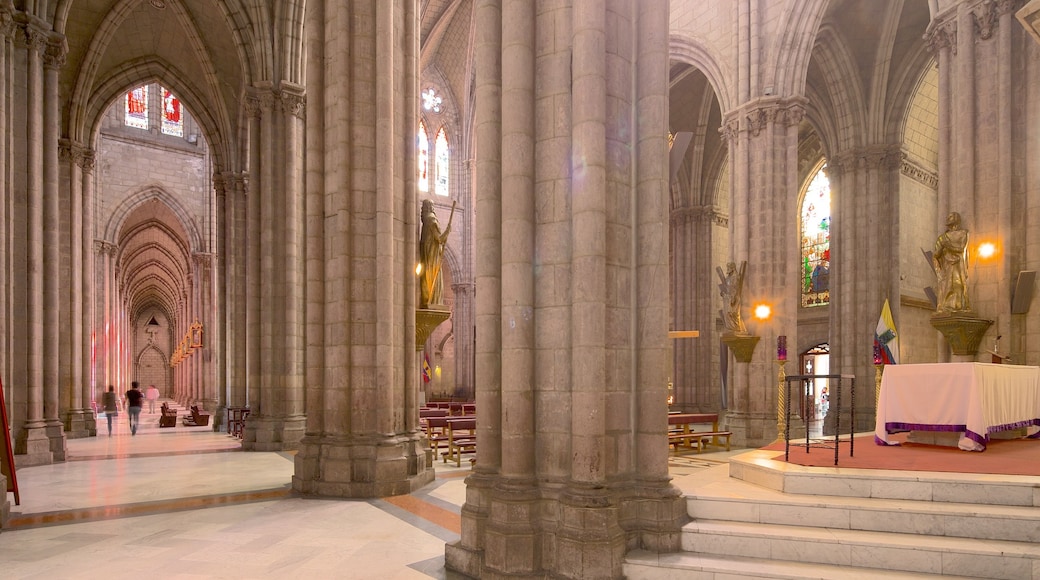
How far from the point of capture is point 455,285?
3228 cm

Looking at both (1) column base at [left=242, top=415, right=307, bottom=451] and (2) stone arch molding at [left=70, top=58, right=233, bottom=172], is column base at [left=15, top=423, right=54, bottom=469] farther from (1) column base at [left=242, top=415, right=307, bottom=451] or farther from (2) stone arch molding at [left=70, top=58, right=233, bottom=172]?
(2) stone arch molding at [left=70, top=58, right=233, bottom=172]

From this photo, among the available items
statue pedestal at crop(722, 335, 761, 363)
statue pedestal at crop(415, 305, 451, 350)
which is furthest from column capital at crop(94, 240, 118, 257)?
statue pedestal at crop(722, 335, 761, 363)

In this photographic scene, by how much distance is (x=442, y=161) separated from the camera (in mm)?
32156

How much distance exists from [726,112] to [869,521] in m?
13.5

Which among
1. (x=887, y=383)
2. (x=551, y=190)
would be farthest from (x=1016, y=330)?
(x=551, y=190)

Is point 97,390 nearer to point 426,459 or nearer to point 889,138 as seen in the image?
point 426,459

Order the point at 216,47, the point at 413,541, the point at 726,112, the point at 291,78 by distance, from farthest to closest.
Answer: the point at 216,47 → the point at 726,112 → the point at 291,78 → the point at 413,541

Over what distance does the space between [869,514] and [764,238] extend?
36.4 feet

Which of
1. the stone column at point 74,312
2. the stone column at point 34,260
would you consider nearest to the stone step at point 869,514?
the stone column at point 34,260

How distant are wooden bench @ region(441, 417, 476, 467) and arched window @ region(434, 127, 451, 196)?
61.8 ft

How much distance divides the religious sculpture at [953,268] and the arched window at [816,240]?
1725cm

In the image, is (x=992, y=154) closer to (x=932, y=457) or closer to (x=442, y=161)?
(x=932, y=457)

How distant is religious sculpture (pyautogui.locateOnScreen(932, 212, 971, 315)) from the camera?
11531mm

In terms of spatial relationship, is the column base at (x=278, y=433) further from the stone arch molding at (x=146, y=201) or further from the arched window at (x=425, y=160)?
the stone arch molding at (x=146, y=201)
